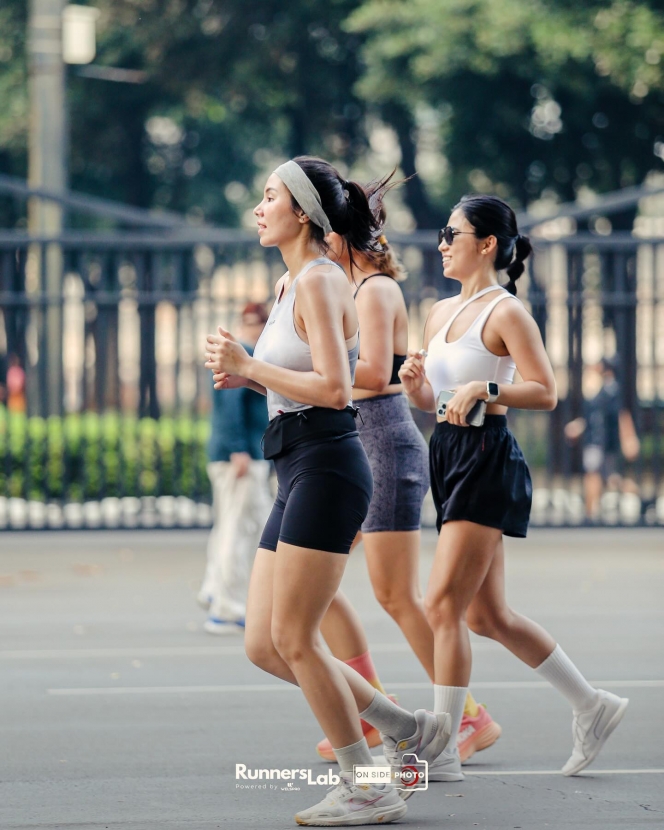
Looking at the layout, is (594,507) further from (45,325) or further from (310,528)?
Answer: (310,528)

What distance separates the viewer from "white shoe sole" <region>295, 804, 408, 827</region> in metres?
4.05

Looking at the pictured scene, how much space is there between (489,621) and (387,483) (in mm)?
636

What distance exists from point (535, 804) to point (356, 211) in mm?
1908

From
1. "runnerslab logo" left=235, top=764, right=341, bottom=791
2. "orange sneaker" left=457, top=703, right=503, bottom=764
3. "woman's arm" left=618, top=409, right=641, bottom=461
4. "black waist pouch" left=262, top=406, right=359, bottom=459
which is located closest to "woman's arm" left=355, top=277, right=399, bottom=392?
"black waist pouch" left=262, top=406, right=359, bottom=459

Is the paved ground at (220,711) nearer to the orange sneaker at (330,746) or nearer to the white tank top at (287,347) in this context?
the orange sneaker at (330,746)

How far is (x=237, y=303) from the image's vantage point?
1263 centimetres

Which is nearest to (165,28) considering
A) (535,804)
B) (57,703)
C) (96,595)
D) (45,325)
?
(45,325)

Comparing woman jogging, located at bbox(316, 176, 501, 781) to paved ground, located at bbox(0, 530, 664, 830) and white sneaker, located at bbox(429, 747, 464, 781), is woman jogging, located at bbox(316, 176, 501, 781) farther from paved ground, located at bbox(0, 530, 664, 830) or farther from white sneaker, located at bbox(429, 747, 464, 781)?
paved ground, located at bbox(0, 530, 664, 830)

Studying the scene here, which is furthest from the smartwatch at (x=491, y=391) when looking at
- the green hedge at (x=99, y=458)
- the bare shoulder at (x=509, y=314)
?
the green hedge at (x=99, y=458)

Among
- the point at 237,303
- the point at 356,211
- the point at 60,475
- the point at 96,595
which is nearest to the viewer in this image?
the point at 356,211

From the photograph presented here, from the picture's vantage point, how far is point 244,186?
2991 centimetres

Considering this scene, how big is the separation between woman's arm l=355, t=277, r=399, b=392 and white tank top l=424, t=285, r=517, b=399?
0.19 metres

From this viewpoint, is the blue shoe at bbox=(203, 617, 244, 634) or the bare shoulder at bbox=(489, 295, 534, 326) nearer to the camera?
the bare shoulder at bbox=(489, 295, 534, 326)

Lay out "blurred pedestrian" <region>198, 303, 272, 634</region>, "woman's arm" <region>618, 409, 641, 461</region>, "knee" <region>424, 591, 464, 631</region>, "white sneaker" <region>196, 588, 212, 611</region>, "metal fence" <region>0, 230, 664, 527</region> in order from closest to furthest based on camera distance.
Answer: "knee" <region>424, 591, 464, 631</region> < "blurred pedestrian" <region>198, 303, 272, 634</region> < "white sneaker" <region>196, 588, 212, 611</region> < "metal fence" <region>0, 230, 664, 527</region> < "woman's arm" <region>618, 409, 641, 461</region>
